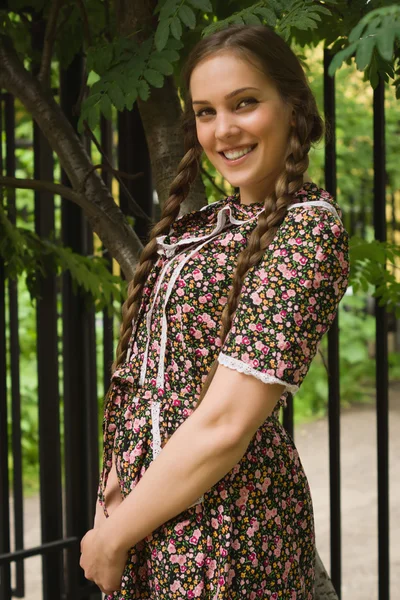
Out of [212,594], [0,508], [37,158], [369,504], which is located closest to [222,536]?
[212,594]

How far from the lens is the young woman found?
1502 mm

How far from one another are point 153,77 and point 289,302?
814mm

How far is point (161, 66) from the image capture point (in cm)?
201

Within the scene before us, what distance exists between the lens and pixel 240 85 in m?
1.63

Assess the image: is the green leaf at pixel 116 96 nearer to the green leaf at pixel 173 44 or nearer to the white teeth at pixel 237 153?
the green leaf at pixel 173 44

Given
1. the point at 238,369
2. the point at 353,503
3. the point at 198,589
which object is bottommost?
the point at 353,503

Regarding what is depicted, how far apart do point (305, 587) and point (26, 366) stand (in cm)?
464

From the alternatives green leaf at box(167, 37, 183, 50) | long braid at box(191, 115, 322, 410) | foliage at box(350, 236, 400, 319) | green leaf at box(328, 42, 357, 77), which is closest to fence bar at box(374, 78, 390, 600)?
foliage at box(350, 236, 400, 319)

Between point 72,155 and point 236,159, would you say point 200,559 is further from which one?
point 72,155

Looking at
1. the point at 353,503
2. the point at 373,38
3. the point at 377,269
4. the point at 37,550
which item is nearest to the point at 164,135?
the point at 377,269

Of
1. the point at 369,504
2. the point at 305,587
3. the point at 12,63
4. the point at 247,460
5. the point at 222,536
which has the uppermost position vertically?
the point at 12,63

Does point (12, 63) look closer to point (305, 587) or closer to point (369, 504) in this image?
point (305, 587)

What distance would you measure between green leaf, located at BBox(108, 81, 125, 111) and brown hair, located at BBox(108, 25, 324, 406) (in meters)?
0.24

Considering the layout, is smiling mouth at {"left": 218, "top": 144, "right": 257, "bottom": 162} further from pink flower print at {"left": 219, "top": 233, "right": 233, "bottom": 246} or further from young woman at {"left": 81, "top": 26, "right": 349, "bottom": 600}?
pink flower print at {"left": 219, "top": 233, "right": 233, "bottom": 246}
